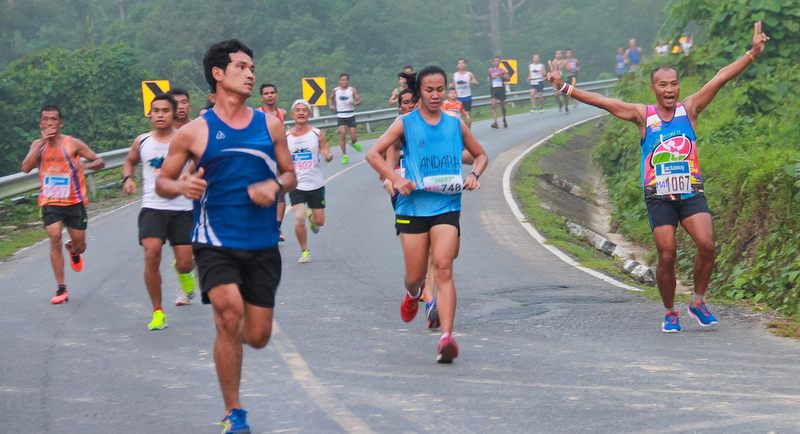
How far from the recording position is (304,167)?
1470cm

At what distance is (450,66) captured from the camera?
2436 inches

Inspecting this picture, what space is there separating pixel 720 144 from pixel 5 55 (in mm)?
38949

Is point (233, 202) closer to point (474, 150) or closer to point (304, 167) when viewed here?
point (474, 150)

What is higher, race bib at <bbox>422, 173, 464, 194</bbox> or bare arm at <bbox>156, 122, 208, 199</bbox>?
bare arm at <bbox>156, 122, 208, 199</bbox>

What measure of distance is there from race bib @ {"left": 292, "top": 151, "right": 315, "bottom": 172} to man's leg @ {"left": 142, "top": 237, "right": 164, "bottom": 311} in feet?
13.6

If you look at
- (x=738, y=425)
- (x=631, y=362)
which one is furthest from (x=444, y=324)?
(x=738, y=425)

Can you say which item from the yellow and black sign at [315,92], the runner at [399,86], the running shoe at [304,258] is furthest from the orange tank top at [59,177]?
the yellow and black sign at [315,92]

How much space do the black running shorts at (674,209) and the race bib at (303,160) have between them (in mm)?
5869

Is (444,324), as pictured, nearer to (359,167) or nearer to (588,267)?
(588,267)

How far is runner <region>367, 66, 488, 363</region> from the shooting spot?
8.62 m

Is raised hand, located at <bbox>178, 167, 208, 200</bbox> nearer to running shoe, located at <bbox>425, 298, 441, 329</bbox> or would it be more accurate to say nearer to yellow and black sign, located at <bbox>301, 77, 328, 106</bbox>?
running shoe, located at <bbox>425, 298, 441, 329</bbox>

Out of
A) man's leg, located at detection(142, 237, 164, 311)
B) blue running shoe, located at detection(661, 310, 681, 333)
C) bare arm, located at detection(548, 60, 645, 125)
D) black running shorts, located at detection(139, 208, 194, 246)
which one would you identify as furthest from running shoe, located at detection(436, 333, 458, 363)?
black running shorts, located at detection(139, 208, 194, 246)

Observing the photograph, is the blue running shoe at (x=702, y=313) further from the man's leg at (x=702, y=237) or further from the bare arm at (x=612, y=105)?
the bare arm at (x=612, y=105)

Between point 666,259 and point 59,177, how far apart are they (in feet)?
20.0
